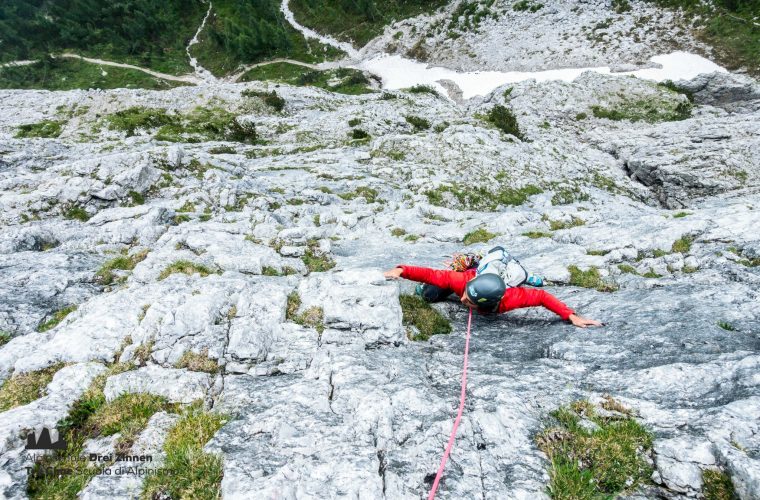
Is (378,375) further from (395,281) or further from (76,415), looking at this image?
(76,415)

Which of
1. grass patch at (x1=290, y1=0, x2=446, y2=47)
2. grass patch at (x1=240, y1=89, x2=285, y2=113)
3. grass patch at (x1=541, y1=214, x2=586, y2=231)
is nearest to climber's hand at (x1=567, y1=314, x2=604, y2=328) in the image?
grass patch at (x1=541, y1=214, x2=586, y2=231)

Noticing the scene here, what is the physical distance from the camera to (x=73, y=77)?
3472 inches

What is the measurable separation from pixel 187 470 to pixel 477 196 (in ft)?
75.9

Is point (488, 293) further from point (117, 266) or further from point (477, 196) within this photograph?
point (477, 196)

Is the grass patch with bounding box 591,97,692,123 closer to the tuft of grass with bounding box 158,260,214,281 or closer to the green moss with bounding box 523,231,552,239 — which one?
the green moss with bounding box 523,231,552,239

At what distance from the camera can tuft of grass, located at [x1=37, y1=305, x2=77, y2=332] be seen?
966 centimetres

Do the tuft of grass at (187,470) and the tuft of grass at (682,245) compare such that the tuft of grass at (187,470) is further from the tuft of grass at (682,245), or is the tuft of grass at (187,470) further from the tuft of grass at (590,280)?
the tuft of grass at (682,245)

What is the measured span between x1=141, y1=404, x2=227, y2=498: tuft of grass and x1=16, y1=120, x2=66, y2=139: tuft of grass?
48296 mm

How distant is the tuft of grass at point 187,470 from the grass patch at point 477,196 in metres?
20.2

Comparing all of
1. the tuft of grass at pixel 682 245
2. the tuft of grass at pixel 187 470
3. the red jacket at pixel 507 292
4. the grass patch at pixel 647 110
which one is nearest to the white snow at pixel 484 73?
the grass patch at pixel 647 110

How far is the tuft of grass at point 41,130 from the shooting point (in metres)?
38.2

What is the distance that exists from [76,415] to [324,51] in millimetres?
97475

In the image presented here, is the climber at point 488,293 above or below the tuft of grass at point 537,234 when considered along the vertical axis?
above

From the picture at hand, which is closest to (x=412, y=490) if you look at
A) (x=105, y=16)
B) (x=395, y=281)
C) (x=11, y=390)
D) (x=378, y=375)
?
(x=378, y=375)
